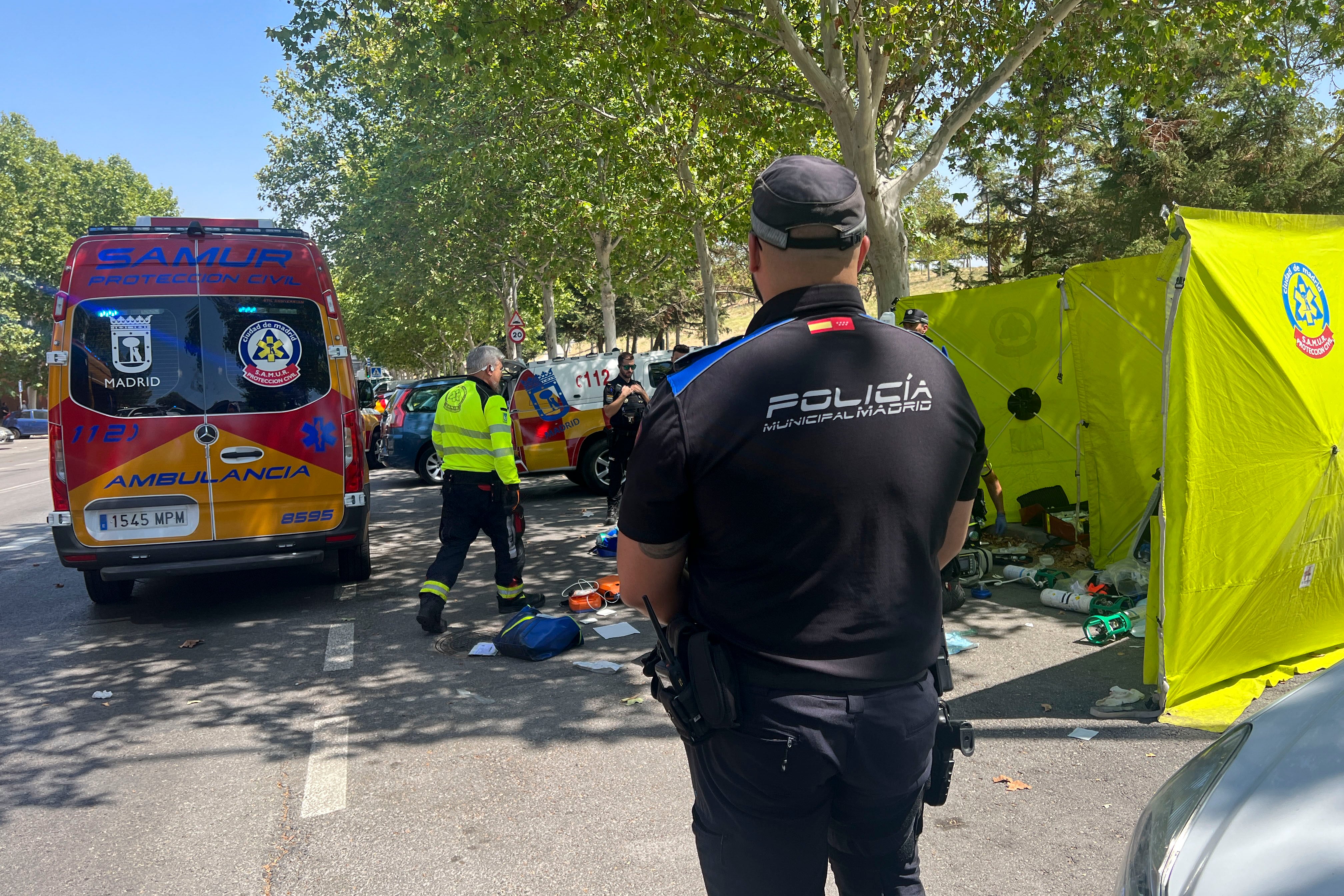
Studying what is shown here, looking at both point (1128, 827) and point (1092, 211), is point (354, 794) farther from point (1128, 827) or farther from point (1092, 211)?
point (1092, 211)

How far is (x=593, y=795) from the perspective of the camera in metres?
4.09

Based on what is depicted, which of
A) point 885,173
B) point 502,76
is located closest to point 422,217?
point 502,76

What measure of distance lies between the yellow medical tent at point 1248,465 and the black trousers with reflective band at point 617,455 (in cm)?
664

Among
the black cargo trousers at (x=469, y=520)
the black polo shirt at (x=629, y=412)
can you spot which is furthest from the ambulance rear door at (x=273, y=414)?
the black polo shirt at (x=629, y=412)

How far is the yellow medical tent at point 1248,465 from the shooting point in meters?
4.72

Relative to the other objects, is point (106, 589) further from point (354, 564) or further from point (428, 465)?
point (428, 465)

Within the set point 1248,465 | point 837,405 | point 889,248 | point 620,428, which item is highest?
point 889,248

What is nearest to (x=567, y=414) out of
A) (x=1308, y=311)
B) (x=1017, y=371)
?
(x=1017, y=371)

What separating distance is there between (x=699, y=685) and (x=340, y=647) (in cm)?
519

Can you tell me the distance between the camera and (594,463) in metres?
13.7

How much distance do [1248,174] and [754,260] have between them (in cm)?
2420

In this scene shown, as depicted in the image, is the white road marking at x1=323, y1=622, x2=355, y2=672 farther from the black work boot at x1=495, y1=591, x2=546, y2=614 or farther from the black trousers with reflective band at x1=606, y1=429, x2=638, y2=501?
the black trousers with reflective band at x1=606, y1=429, x2=638, y2=501

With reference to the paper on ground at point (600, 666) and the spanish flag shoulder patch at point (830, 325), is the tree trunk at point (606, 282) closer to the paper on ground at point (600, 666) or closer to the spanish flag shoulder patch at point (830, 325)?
the paper on ground at point (600, 666)

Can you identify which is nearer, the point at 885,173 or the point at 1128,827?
the point at 1128,827
